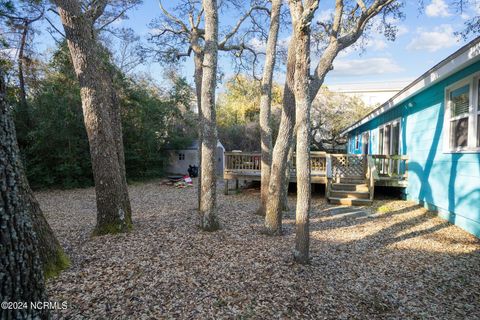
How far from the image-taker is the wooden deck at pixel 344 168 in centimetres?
902

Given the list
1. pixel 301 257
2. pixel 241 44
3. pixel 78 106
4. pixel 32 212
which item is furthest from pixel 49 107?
pixel 301 257

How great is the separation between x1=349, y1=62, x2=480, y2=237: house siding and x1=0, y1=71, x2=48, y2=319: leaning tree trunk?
678cm

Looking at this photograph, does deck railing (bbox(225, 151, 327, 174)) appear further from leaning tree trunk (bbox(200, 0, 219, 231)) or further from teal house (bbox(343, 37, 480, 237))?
leaning tree trunk (bbox(200, 0, 219, 231))

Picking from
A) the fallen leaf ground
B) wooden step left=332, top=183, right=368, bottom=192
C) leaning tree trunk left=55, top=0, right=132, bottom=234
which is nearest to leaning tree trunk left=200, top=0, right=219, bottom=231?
the fallen leaf ground

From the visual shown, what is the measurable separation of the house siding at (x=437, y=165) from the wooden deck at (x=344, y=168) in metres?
0.45

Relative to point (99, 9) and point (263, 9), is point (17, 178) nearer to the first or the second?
point (99, 9)

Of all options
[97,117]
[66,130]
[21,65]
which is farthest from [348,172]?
[21,65]

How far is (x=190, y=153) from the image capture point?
60.6ft

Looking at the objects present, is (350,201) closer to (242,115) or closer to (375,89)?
(242,115)

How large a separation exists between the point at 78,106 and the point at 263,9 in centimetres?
918

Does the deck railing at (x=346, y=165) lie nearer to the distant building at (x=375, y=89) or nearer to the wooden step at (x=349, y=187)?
the wooden step at (x=349, y=187)

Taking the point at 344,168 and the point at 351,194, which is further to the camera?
the point at 344,168

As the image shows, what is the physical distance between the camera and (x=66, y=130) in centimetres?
1212

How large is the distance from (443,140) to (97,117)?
7.60 m
